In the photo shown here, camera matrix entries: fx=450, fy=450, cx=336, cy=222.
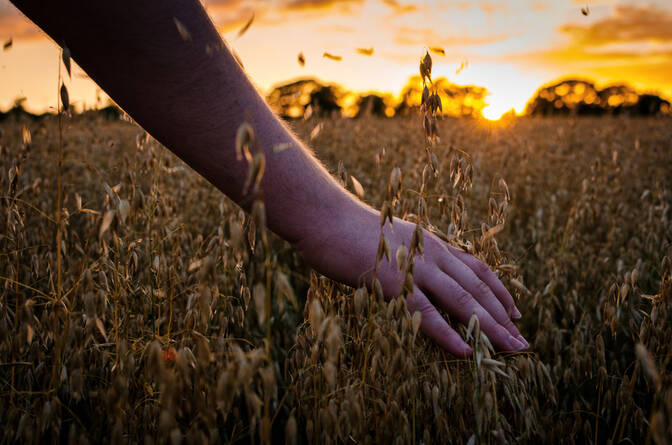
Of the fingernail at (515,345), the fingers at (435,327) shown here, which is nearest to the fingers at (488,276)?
the fingernail at (515,345)

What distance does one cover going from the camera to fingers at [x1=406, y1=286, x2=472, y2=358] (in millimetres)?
1245

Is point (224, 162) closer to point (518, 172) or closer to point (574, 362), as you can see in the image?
point (574, 362)

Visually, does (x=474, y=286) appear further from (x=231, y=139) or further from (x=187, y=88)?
(x=187, y=88)

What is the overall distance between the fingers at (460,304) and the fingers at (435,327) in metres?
0.05

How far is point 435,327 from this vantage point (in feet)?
4.11

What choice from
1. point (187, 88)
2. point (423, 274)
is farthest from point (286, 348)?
point (187, 88)

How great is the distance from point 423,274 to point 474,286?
0.56 ft

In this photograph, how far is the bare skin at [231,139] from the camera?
0.93m

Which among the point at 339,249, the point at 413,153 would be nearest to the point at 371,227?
the point at 339,249

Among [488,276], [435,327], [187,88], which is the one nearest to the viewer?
[187,88]

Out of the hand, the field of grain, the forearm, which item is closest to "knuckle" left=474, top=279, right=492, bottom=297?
the hand

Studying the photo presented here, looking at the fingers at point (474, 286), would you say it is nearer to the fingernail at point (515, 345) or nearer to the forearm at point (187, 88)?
the fingernail at point (515, 345)

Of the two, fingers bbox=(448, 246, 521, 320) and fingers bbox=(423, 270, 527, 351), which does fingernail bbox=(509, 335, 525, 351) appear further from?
fingers bbox=(448, 246, 521, 320)

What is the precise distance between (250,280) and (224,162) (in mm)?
1441
